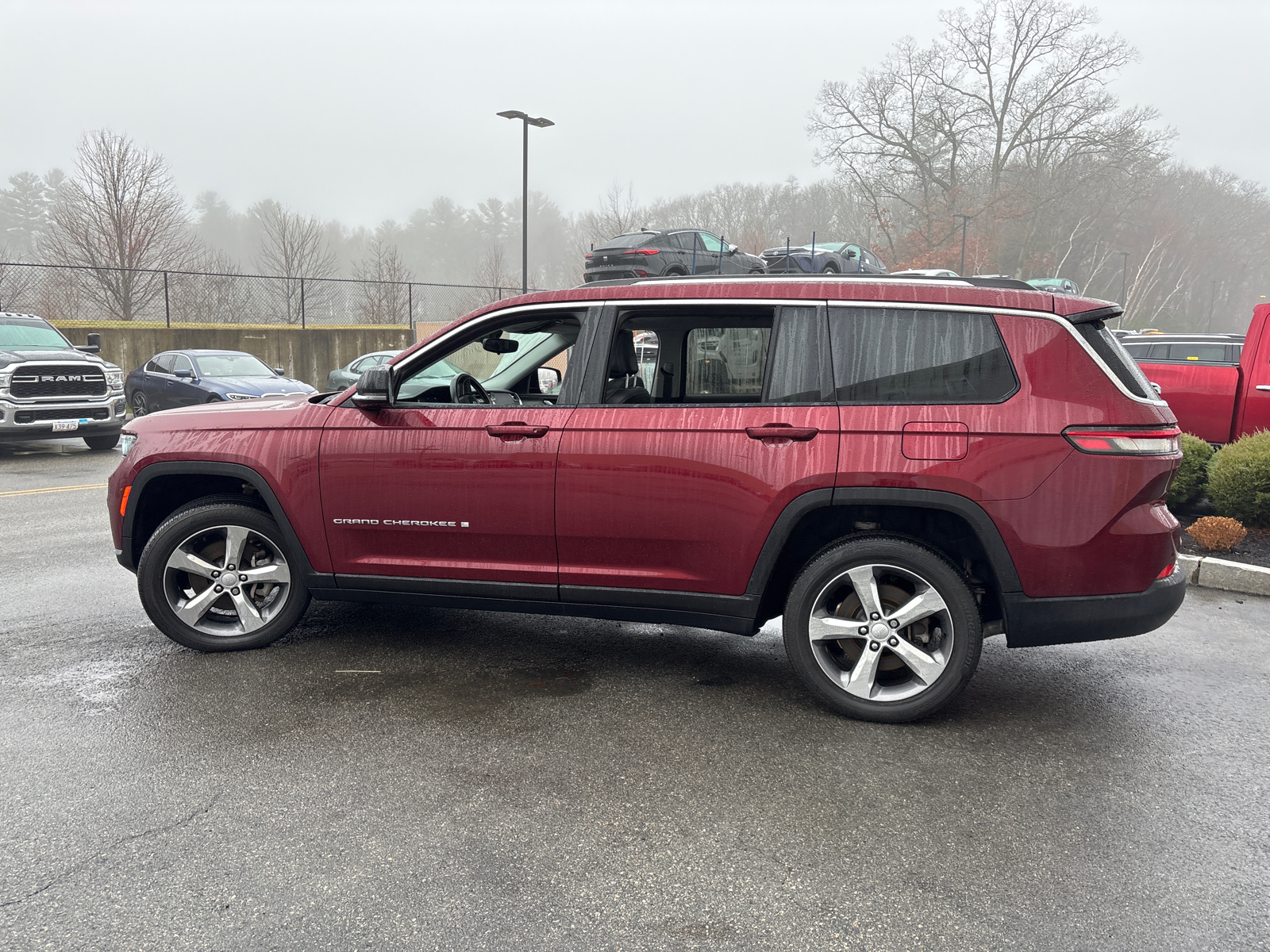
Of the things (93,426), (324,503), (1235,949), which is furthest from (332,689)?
(93,426)

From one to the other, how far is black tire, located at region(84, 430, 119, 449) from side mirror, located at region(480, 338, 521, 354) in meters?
12.4

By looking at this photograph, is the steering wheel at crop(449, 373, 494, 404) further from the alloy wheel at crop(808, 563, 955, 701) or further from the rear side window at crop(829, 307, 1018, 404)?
the alloy wheel at crop(808, 563, 955, 701)

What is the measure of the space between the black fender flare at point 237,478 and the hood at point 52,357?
11.1m

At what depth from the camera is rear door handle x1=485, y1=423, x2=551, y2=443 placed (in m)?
4.13

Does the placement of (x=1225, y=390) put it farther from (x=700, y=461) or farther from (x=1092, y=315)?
(x=700, y=461)

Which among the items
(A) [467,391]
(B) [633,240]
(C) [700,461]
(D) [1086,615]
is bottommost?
(D) [1086,615]

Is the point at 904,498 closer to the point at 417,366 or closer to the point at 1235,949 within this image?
the point at 1235,949

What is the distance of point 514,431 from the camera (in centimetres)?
415

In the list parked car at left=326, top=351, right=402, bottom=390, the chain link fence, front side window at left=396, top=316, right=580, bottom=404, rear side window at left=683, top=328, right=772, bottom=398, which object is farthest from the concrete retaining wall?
rear side window at left=683, top=328, right=772, bottom=398

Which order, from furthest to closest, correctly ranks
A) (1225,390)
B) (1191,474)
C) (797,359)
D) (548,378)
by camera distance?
1. (1225,390)
2. (1191,474)
3. (548,378)
4. (797,359)

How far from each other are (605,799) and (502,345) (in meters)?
2.65

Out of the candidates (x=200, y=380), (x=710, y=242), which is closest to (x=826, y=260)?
(x=710, y=242)

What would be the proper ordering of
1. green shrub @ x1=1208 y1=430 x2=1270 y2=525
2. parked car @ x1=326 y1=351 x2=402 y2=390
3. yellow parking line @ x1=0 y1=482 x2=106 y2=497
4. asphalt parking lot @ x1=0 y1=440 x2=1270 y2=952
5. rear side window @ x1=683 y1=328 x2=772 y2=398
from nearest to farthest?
1. asphalt parking lot @ x1=0 y1=440 x2=1270 y2=952
2. rear side window @ x1=683 y1=328 x2=772 y2=398
3. green shrub @ x1=1208 y1=430 x2=1270 y2=525
4. yellow parking line @ x1=0 y1=482 x2=106 y2=497
5. parked car @ x1=326 y1=351 x2=402 y2=390

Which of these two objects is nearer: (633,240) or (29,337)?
(29,337)
